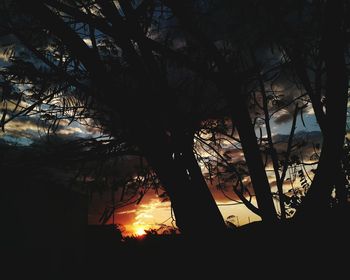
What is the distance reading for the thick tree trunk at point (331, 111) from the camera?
220 centimetres

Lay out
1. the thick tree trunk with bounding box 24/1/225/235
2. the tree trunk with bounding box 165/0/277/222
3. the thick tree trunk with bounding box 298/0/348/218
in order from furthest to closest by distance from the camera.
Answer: the tree trunk with bounding box 165/0/277/222, the thick tree trunk with bounding box 24/1/225/235, the thick tree trunk with bounding box 298/0/348/218

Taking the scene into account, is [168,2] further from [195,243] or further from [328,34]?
[195,243]

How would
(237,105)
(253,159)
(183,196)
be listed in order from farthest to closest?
(253,159), (237,105), (183,196)

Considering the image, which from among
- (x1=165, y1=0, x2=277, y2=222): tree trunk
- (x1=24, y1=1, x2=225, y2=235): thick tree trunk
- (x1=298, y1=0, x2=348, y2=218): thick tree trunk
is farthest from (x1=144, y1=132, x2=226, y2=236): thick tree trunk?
(x1=298, y1=0, x2=348, y2=218): thick tree trunk

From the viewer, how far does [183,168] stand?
2.76 meters

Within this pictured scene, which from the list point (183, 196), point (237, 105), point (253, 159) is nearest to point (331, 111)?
point (237, 105)

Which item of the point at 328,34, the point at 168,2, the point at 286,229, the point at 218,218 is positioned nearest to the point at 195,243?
the point at 218,218

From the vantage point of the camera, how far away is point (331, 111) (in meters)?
2.25

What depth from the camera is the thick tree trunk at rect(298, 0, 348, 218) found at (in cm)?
220

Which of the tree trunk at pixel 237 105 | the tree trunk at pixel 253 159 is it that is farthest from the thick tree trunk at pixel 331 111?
the tree trunk at pixel 253 159

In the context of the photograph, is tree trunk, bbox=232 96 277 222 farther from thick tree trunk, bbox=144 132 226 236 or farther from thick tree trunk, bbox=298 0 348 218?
thick tree trunk, bbox=298 0 348 218

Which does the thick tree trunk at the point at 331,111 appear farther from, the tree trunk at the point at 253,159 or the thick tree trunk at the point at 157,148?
the thick tree trunk at the point at 157,148

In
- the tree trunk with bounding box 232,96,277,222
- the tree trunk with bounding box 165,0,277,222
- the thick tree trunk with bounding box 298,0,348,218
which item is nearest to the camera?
the thick tree trunk with bounding box 298,0,348,218

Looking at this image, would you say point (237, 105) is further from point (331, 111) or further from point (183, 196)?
point (183, 196)
